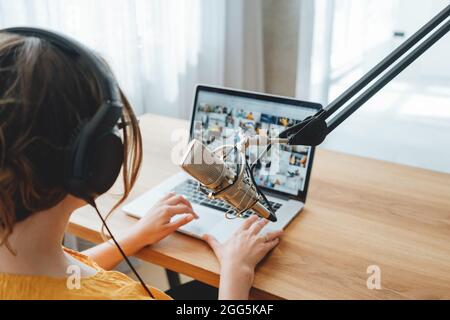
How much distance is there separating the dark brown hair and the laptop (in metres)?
0.44

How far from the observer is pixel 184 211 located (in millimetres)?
1018

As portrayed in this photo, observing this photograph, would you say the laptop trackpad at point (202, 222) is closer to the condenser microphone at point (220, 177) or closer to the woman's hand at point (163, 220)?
the woman's hand at point (163, 220)

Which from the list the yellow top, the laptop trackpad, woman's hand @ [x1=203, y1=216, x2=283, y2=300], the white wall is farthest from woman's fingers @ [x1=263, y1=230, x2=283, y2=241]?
the white wall

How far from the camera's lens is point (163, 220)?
99 cm

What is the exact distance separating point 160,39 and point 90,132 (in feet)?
4.69

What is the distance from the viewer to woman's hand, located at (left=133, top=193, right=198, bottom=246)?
97cm

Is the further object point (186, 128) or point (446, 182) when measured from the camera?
point (186, 128)

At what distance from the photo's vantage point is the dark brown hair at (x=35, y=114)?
571mm

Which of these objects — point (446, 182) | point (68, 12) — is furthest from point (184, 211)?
point (68, 12)

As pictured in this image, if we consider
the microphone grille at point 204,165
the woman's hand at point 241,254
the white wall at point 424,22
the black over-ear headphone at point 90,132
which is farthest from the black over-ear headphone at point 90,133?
the white wall at point 424,22

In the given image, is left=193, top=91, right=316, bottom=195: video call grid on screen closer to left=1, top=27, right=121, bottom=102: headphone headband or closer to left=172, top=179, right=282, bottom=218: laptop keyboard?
left=172, top=179, right=282, bottom=218: laptop keyboard
